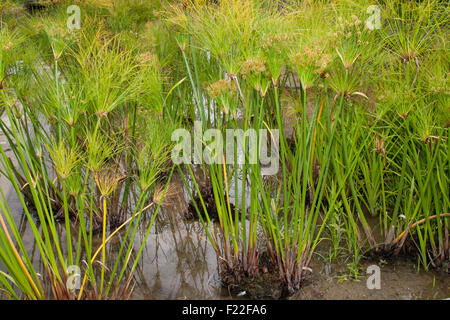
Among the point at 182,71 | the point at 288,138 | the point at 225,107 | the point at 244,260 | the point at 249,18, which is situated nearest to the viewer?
the point at 225,107

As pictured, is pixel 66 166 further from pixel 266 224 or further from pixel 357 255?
pixel 357 255

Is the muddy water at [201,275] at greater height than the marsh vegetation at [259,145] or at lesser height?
lesser

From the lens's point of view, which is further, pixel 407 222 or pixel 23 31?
pixel 23 31

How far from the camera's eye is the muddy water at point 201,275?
173cm

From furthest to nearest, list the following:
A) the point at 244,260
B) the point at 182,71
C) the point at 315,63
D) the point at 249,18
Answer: the point at 182,71
the point at 244,260
the point at 249,18
the point at 315,63

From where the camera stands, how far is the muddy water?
1730 millimetres

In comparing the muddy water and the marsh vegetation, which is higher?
the marsh vegetation

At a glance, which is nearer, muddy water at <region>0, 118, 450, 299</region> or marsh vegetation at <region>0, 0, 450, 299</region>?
marsh vegetation at <region>0, 0, 450, 299</region>

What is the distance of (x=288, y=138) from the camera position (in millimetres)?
3074

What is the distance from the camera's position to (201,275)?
189 centimetres

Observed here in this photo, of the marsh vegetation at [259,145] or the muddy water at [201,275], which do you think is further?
the muddy water at [201,275]
